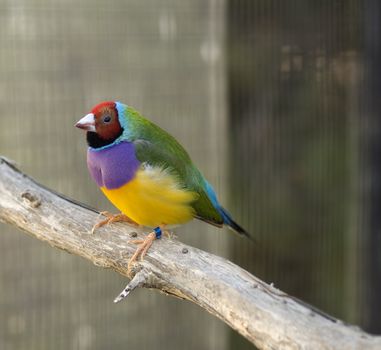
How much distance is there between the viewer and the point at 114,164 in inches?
59.4

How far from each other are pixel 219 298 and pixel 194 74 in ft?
4.53

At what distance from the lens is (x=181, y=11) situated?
7.96ft

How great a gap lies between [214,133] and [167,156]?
3.11 ft

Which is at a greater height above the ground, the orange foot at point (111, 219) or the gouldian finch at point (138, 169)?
the gouldian finch at point (138, 169)

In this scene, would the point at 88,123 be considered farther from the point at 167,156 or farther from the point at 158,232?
the point at 158,232

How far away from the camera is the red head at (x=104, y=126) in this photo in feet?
5.12

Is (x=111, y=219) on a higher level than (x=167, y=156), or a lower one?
lower

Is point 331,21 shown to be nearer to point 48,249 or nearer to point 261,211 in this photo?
point 261,211

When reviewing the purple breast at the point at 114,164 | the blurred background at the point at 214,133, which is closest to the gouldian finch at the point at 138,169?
the purple breast at the point at 114,164

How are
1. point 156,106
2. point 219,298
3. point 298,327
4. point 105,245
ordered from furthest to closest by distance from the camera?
point 156,106 < point 105,245 < point 219,298 < point 298,327

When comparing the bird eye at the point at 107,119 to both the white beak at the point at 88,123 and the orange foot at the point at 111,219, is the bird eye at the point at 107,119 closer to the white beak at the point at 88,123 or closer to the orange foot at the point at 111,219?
the white beak at the point at 88,123

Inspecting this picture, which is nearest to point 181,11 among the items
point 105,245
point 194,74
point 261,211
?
point 194,74

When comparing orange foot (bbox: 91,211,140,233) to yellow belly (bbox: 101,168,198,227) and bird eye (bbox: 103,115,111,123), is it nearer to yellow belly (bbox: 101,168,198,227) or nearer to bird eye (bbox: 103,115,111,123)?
yellow belly (bbox: 101,168,198,227)

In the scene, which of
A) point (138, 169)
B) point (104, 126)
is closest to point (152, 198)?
point (138, 169)
